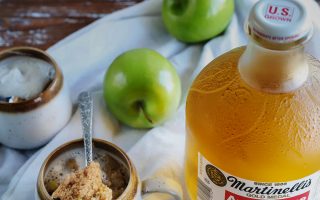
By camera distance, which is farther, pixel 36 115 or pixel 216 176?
pixel 36 115

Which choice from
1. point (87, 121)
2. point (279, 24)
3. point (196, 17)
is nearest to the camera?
point (279, 24)

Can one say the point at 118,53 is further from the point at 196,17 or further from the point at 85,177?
the point at 85,177

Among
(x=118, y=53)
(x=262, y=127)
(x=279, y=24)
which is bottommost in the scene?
(x=118, y=53)

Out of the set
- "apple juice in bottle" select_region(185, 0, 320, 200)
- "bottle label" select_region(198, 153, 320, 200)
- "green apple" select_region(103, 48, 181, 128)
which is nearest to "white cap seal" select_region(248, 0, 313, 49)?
"apple juice in bottle" select_region(185, 0, 320, 200)

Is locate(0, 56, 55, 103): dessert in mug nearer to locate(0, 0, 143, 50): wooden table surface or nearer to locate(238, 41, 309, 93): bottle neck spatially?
locate(0, 0, 143, 50): wooden table surface

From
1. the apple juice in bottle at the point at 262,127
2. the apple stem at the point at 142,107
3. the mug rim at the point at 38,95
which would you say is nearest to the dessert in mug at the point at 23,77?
the mug rim at the point at 38,95

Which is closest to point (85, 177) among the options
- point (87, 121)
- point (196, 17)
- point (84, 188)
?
point (84, 188)

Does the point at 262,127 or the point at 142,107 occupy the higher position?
the point at 262,127
